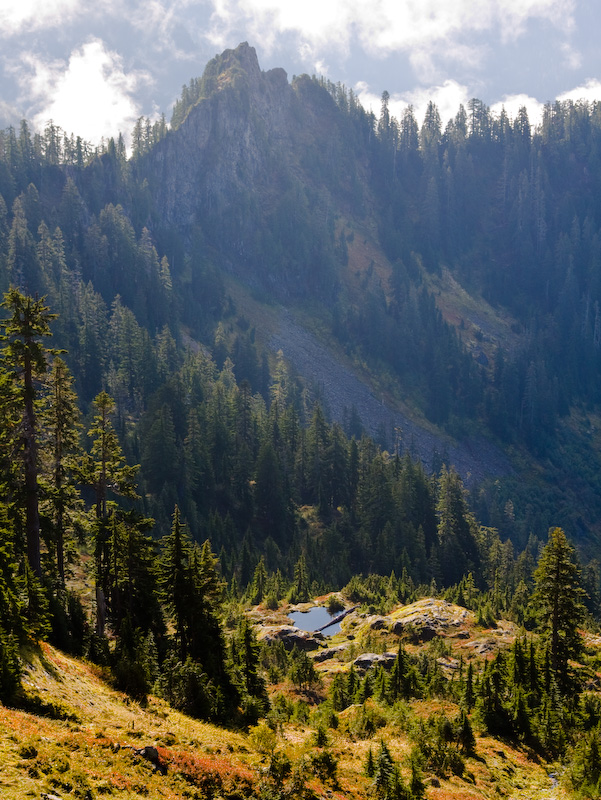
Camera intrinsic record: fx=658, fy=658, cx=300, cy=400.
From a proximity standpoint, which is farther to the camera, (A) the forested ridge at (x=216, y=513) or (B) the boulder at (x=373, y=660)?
(B) the boulder at (x=373, y=660)

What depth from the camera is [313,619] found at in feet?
185

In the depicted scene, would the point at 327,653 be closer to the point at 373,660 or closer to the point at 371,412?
the point at 373,660

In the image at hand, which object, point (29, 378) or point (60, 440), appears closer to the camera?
point (29, 378)

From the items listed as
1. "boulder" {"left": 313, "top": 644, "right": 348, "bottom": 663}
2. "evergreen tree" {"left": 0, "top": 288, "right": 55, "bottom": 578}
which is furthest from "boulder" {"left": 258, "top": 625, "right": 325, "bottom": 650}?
"evergreen tree" {"left": 0, "top": 288, "right": 55, "bottom": 578}

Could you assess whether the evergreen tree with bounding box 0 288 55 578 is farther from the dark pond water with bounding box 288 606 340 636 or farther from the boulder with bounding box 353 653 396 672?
the dark pond water with bounding box 288 606 340 636

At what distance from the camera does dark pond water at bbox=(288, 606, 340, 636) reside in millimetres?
53562

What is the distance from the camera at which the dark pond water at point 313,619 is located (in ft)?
176

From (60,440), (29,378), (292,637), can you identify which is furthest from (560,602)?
(29,378)

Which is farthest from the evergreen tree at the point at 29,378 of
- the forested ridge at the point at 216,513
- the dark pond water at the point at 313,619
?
the dark pond water at the point at 313,619

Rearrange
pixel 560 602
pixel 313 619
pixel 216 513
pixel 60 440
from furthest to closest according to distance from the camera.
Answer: pixel 216 513, pixel 313 619, pixel 60 440, pixel 560 602

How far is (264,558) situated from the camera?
84.5m

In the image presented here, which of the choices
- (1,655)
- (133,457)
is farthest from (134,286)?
(1,655)

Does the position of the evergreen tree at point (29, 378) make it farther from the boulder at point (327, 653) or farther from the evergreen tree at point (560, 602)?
the evergreen tree at point (560, 602)

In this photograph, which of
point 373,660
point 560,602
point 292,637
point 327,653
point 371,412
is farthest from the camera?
point 371,412
